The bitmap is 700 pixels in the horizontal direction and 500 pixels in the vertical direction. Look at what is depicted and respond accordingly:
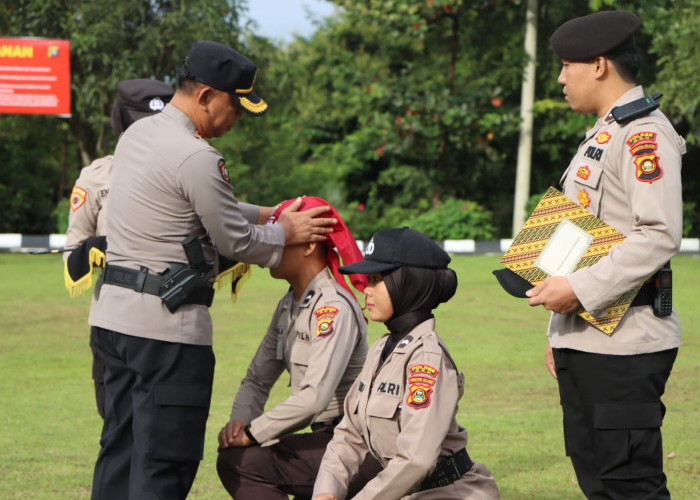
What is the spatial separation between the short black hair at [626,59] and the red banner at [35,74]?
76.7ft

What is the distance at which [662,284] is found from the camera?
3.58 meters

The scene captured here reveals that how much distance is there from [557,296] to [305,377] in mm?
1144

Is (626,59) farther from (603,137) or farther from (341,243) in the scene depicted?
(341,243)

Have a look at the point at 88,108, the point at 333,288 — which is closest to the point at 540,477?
the point at 333,288

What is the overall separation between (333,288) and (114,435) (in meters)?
1.02

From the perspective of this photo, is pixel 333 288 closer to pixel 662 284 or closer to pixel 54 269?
pixel 662 284

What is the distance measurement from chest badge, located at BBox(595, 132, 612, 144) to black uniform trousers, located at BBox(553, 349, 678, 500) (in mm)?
701

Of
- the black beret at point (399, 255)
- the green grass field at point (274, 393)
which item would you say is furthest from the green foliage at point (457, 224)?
the black beret at point (399, 255)

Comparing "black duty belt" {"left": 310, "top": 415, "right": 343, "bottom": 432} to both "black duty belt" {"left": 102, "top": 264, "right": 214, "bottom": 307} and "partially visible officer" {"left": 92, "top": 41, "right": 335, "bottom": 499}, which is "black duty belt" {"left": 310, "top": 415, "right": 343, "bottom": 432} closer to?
"partially visible officer" {"left": 92, "top": 41, "right": 335, "bottom": 499}

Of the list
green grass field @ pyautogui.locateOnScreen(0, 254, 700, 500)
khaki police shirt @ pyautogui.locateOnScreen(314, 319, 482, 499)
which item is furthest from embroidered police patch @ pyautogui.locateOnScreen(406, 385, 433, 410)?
green grass field @ pyautogui.locateOnScreen(0, 254, 700, 500)

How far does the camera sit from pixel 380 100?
27562 mm

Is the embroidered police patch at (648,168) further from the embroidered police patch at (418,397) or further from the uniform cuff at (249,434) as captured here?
the uniform cuff at (249,434)

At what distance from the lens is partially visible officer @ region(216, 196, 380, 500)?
13.9ft

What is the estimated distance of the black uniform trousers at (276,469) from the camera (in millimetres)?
4266
